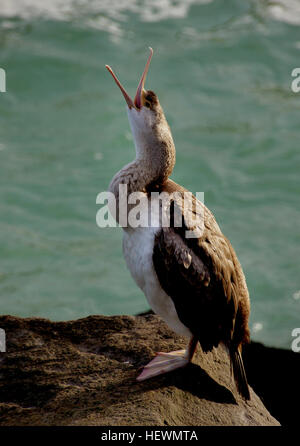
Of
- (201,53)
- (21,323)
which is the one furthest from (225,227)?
(21,323)

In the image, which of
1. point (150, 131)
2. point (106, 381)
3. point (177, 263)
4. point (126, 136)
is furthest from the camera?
point (126, 136)

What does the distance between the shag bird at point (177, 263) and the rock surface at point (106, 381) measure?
155 millimetres

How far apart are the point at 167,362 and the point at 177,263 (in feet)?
2.30

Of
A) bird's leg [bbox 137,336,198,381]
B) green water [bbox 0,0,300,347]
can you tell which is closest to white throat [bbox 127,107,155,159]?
bird's leg [bbox 137,336,198,381]

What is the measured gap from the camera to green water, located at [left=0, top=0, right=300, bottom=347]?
26.6 ft

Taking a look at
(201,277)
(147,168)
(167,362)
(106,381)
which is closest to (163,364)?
(167,362)

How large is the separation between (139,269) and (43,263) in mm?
4401

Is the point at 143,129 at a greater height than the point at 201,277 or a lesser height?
greater

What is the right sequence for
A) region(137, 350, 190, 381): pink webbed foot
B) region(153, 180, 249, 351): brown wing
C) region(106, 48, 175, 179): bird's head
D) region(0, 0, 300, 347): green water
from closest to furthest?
region(153, 180, 249, 351): brown wing → region(137, 350, 190, 381): pink webbed foot → region(106, 48, 175, 179): bird's head → region(0, 0, 300, 347): green water

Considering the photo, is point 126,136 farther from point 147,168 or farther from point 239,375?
point 239,375

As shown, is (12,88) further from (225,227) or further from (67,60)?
(225,227)

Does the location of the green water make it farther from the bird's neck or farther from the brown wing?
the bird's neck

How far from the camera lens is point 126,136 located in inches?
394

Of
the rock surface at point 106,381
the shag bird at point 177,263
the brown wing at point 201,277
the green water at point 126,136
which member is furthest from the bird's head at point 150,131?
the green water at point 126,136
